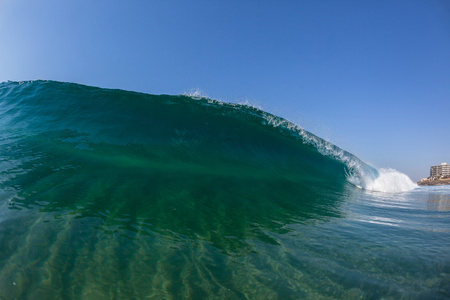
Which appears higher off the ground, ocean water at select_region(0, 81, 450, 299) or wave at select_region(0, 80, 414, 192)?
wave at select_region(0, 80, 414, 192)

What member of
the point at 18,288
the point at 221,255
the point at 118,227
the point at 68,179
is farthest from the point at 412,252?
the point at 68,179

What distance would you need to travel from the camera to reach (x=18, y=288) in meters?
1.40

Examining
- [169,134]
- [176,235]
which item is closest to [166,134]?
[169,134]

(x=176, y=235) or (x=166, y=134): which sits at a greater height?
(x=166, y=134)

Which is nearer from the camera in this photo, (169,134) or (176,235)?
(176,235)

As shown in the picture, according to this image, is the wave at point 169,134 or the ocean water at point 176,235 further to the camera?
the wave at point 169,134

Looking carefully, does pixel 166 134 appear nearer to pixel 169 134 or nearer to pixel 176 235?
pixel 169 134

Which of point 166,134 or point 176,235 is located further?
point 166,134

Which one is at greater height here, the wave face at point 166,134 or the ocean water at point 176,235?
the wave face at point 166,134

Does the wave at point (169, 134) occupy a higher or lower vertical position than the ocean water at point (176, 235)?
higher

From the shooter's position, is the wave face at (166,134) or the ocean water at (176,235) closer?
the ocean water at (176,235)

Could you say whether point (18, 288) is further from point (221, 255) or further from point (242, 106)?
point (242, 106)

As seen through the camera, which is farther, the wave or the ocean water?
the wave

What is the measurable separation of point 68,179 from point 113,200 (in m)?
1.15
